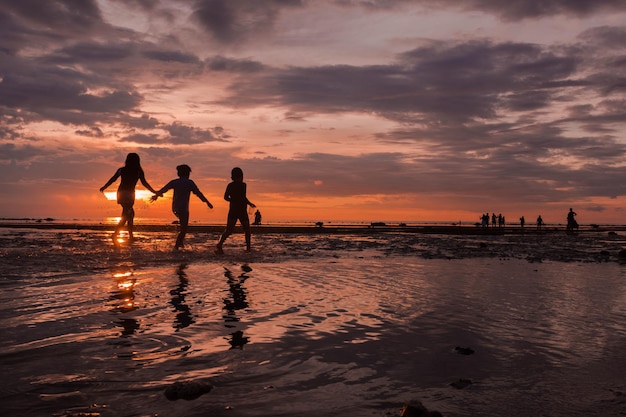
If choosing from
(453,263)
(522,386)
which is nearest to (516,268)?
(453,263)

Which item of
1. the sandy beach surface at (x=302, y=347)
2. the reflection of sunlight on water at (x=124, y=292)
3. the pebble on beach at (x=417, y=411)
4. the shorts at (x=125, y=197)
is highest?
the shorts at (x=125, y=197)

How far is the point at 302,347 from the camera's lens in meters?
4.95

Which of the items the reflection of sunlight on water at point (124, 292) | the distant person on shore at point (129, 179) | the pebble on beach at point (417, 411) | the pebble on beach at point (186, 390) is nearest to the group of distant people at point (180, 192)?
the distant person on shore at point (129, 179)

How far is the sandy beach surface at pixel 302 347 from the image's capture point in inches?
135

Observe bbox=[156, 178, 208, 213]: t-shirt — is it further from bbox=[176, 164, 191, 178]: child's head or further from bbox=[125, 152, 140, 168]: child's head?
bbox=[125, 152, 140, 168]: child's head

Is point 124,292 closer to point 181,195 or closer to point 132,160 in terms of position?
point 181,195

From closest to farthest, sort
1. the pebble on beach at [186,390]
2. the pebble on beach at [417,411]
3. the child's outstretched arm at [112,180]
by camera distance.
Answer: the pebble on beach at [417,411] < the pebble on beach at [186,390] < the child's outstretched arm at [112,180]

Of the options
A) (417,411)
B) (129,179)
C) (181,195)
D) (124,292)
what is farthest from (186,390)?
(129,179)

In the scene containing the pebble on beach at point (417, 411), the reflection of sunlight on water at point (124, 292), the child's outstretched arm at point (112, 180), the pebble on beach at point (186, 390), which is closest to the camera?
the pebble on beach at point (417, 411)

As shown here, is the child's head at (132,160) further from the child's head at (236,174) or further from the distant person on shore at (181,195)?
the child's head at (236,174)

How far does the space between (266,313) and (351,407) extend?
3387 mm

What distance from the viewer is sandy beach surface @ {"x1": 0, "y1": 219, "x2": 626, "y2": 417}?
3436 millimetres

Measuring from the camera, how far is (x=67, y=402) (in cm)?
327

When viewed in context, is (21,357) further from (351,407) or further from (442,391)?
(442,391)
